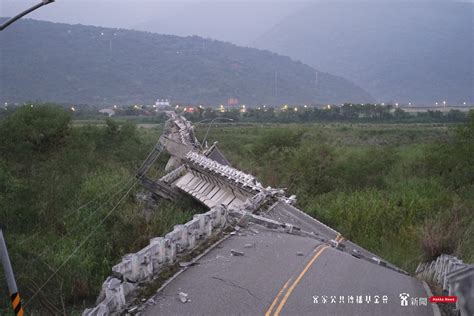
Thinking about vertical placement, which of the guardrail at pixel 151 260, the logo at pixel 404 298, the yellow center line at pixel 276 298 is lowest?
the logo at pixel 404 298

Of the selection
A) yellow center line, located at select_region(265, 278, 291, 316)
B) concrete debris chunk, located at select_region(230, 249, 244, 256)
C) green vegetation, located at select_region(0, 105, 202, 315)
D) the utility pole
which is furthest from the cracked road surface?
green vegetation, located at select_region(0, 105, 202, 315)

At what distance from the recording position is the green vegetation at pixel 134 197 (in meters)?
17.7

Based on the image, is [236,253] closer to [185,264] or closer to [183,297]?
[185,264]

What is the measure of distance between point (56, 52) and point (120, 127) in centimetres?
14364

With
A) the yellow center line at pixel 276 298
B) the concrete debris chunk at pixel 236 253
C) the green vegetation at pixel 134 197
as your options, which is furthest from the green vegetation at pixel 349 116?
the yellow center line at pixel 276 298

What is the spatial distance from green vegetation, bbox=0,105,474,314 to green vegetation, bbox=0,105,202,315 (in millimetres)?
61

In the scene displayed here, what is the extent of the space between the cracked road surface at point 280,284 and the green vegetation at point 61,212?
5373mm

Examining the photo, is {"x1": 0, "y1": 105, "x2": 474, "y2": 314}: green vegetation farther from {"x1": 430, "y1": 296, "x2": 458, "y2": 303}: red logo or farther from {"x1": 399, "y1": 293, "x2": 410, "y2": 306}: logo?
{"x1": 430, "y1": 296, "x2": 458, "y2": 303}: red logo

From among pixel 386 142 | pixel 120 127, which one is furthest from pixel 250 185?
pixel 386 142

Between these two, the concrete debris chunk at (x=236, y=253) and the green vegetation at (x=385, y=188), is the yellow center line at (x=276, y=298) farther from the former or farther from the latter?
the green vegetation at (x=385, y=188)

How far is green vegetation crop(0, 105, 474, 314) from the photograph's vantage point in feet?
58.2

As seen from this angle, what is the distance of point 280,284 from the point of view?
1183 cm

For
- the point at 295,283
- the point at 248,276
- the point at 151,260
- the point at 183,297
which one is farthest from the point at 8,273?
the point at 295,283

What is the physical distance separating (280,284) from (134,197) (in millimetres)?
22551
